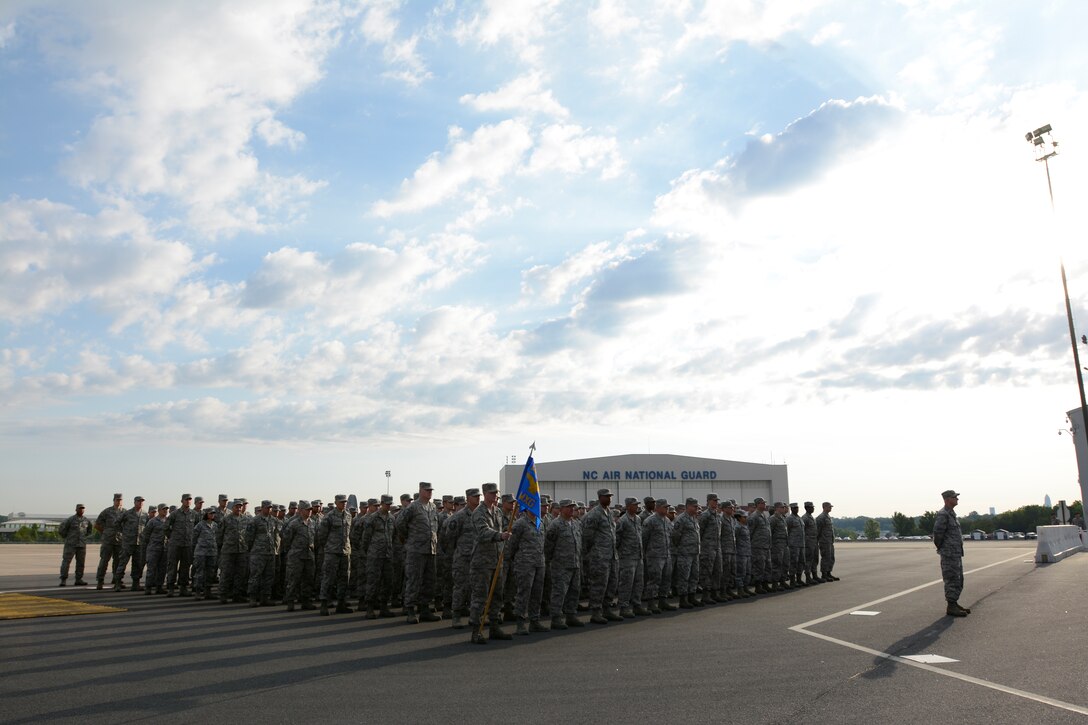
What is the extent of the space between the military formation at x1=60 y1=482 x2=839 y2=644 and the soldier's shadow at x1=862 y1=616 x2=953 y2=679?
4.26 metres

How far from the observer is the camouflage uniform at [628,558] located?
12883 millimetres

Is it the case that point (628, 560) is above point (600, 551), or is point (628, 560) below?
below

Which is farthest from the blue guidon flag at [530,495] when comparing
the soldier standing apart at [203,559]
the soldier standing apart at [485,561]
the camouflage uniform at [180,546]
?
the camouflage uniform at [180,546]

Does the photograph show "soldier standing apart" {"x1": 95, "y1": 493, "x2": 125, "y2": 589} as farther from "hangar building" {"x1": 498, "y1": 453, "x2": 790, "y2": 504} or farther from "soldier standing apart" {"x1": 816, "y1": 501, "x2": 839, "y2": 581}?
"hangar building" {"x1": 498, "y1": 453, "x2": 790, "y2": 504}

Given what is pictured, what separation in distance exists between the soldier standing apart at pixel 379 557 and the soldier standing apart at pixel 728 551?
645 cm

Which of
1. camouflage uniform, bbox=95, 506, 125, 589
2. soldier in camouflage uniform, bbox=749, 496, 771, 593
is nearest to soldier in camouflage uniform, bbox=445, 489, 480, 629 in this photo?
soldier in camouflage uniform, bbox=749, 496, 771, 593

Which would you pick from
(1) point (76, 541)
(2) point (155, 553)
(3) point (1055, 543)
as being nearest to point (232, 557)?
(2) point (155, 553)

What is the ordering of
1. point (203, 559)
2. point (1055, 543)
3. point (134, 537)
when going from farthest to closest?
point (1055, 543)
point (134, 537)
point (203, 559)

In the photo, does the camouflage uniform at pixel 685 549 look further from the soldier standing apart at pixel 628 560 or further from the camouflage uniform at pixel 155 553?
the camouflage uniform at pixel 155 553

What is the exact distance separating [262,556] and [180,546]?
3.22 metres

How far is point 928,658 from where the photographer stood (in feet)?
27.3

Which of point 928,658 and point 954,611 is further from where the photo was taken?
point 954,611

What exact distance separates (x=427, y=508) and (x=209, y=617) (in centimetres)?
396

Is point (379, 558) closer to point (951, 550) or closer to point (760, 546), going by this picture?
point (760, 546)
